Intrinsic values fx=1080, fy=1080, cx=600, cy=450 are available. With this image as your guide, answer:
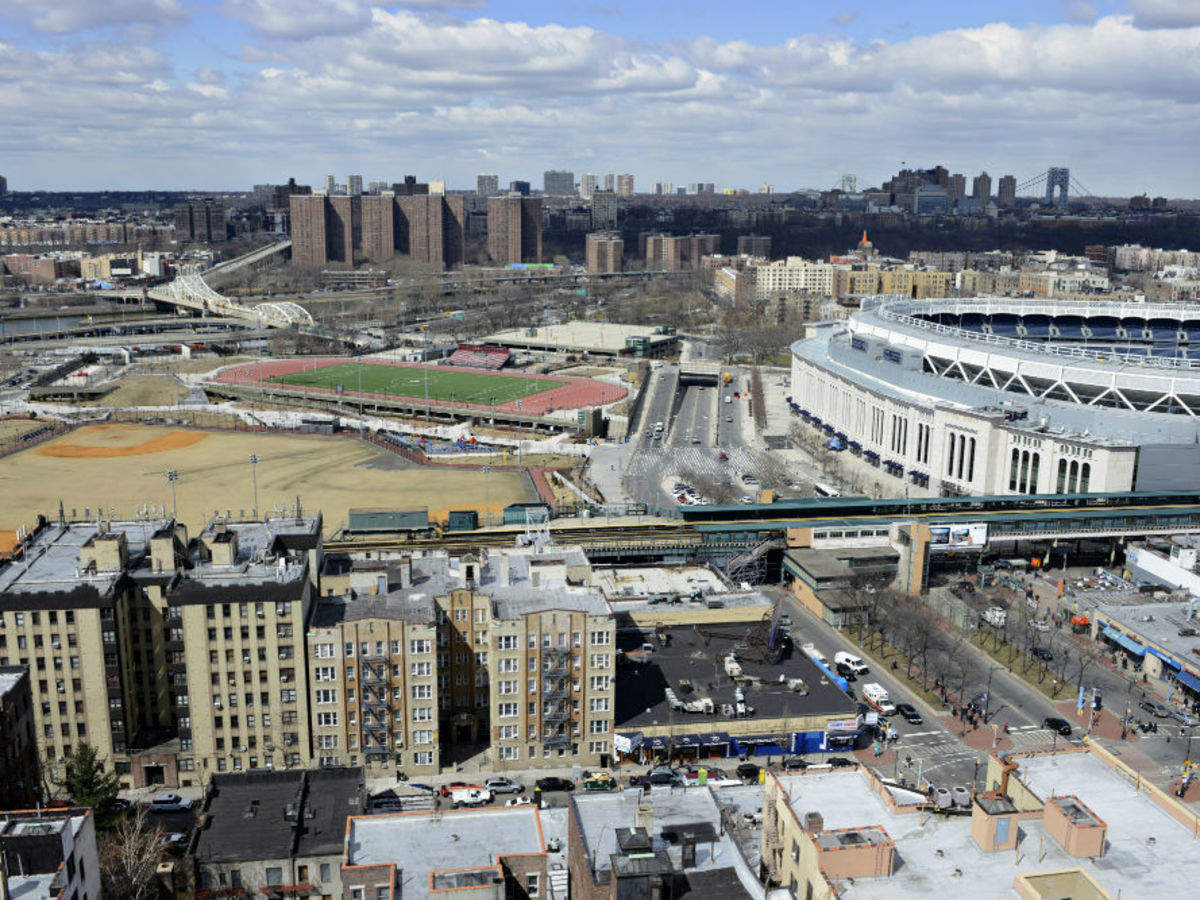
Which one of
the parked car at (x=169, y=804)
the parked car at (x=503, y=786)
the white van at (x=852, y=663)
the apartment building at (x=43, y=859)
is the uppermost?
the apartment building at (x=43, y=859)

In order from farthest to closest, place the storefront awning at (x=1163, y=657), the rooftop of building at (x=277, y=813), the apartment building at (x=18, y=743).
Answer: the storefront awning at (x=1163, y=657) < the apartment building at (x=18, y=743) < the rooftop of building at (x=277, y=813)

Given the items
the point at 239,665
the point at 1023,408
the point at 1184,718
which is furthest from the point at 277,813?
the point at 1023,408

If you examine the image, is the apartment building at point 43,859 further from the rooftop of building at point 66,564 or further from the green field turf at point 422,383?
the green field turf at point 422,383

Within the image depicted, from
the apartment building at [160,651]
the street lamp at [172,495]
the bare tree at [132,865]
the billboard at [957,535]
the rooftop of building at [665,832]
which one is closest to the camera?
the rooftop of building at [665,832]

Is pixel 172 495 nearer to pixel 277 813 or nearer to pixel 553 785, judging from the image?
pixel 553 785

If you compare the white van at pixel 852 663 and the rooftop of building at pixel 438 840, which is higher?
the rooftop of building at pixel 438 840

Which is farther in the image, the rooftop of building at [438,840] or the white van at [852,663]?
the white van at [852,663]

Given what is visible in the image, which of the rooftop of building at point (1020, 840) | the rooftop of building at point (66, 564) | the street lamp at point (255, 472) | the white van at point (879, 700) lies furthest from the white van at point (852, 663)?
the street lamp at point (255, 472)
